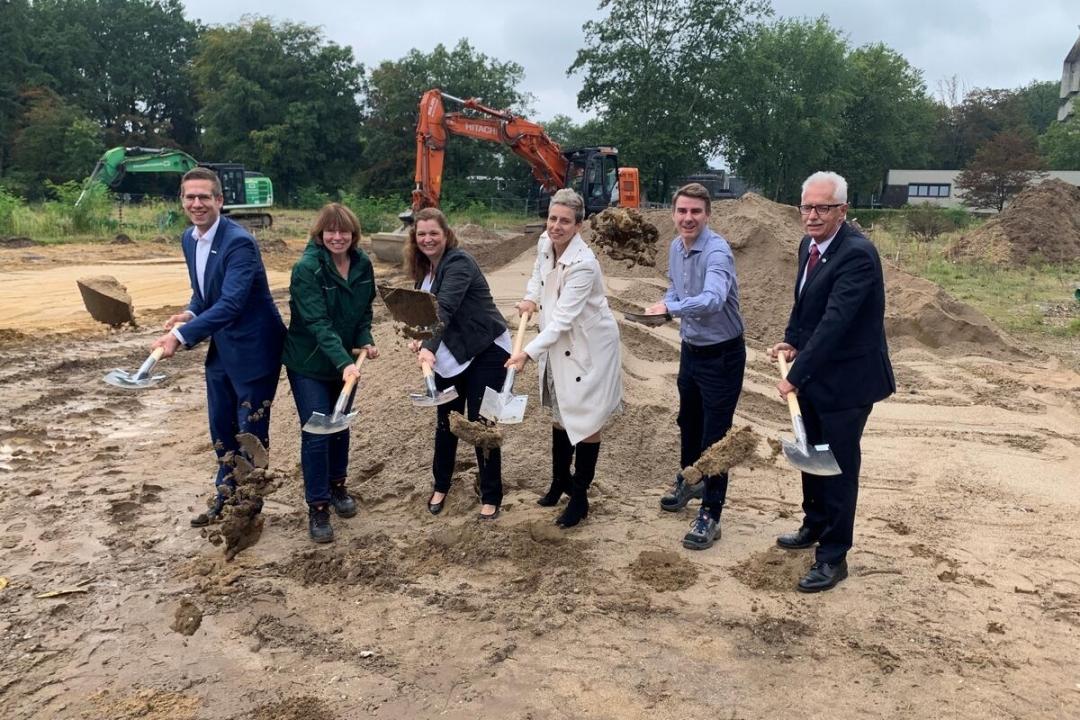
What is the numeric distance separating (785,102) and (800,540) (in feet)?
124

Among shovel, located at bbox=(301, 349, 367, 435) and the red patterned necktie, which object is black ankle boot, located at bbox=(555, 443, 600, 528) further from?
the red patterned necktie

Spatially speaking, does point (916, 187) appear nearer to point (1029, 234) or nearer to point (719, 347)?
point (1029, 234)

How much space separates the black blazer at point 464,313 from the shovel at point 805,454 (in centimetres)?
148

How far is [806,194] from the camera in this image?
346 centimetres

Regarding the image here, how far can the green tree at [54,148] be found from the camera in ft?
120

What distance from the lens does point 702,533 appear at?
4.14 m

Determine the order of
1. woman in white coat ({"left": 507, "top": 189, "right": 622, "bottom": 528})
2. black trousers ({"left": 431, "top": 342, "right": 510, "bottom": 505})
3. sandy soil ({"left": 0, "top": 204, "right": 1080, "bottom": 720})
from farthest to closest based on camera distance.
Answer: black trousers ({"left": 431, "top": 342, "right": 510, "bottom": 505}), woman in white coat ({"left": 507, "top": 189, "right": 622, "bottom": 528}), sandy soil ({"left": 0, "top": 204, "right": 1080, "bottom": 720})

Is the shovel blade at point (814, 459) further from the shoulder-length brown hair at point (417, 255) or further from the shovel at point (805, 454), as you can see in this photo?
the shoulder-length brown hair at point (417, 255)

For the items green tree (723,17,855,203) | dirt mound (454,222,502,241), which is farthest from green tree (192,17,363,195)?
dirt mound (454,222,502,241)

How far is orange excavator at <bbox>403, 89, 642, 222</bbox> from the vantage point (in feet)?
55.4

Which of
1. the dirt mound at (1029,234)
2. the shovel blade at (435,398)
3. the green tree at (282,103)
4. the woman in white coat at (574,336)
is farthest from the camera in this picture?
the green tree at (282,103)

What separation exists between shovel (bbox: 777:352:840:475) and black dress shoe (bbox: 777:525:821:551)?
0.72 m

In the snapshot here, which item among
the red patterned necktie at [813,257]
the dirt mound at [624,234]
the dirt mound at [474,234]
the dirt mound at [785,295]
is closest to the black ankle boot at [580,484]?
the red patterned necktie at [813,257]

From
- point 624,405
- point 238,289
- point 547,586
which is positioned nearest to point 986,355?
point 624,405
